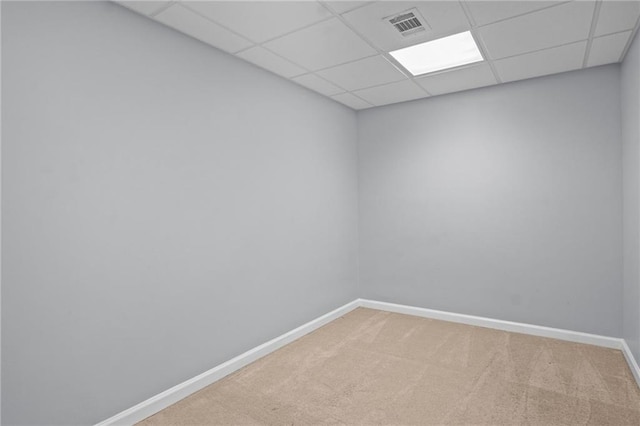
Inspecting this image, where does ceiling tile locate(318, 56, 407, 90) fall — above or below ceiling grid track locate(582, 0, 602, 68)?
above

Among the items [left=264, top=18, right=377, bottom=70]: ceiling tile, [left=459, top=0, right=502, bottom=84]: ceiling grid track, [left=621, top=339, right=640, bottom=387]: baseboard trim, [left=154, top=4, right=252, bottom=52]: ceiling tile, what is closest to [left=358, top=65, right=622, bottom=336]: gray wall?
[left=621, top=339, right=640, bottom=387]: baseboard trim

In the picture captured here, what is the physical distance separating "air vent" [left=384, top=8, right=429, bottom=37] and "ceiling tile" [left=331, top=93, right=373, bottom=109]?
4.96 feet

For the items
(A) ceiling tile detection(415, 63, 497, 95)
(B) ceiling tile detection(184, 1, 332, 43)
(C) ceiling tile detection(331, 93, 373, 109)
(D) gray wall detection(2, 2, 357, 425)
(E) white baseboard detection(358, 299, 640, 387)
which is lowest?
(E) white baseboard detection(358, 299, 640, 387)

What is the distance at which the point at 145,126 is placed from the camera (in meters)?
2.31

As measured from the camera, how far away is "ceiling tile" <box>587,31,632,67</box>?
Answer: 2.68 meters

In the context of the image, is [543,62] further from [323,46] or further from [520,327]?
[520,327]

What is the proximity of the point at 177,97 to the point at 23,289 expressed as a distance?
152 cm

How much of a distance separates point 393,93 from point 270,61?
1611mm

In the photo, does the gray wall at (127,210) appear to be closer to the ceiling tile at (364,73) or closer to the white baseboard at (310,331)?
the white baseboard at (310,331)

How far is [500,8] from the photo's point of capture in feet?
7.48

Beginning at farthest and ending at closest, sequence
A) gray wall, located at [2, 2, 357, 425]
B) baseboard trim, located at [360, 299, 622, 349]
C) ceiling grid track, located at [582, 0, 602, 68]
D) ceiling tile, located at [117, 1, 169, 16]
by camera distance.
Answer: baseboard trim, located at [360, 299, 622, 349] → ceiling grid track, located at [582, 0, 602, 68] → ceiling tile, located at [117, 1, 169, 16] → gray wall, located at [2, 2, 357, 425]

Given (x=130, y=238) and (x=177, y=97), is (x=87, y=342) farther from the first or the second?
(x=177, y=97)

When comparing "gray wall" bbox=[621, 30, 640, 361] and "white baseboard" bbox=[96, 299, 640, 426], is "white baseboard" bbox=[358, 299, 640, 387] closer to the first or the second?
"white baseboard" bbox=[96, 299, 640, 426]

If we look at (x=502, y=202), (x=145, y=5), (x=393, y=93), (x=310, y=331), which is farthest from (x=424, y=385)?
(x=145, y=5)
